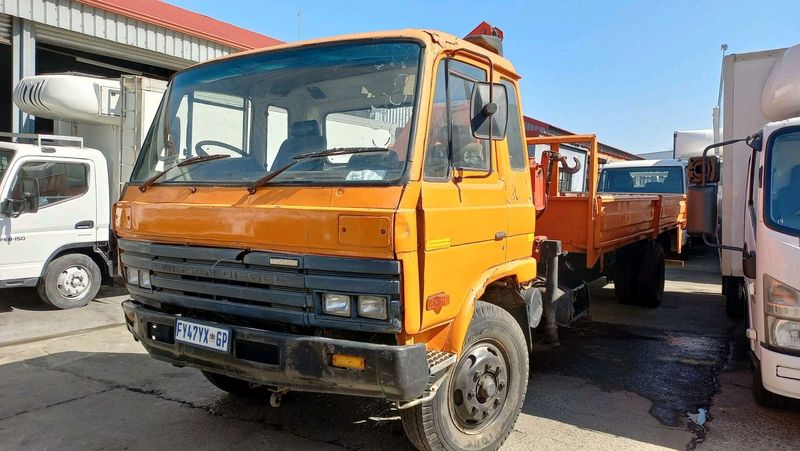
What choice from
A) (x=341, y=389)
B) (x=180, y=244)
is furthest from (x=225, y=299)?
(x=341, y=389)

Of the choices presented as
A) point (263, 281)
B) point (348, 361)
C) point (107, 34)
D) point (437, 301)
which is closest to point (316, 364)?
point (348, 361)

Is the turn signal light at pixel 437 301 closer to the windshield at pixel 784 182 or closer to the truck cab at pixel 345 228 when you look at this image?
the truck cab at pixel 345 228

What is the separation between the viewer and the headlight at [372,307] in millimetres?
2607

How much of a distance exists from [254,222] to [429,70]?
47.6 inches

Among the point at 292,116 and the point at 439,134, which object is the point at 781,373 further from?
Result: the point at 292,116

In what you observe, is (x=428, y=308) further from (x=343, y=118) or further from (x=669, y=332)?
(x=669, y=332)

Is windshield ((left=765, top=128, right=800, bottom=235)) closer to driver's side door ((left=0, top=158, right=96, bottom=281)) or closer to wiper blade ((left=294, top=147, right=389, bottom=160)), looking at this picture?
wiper blade ((left=294, top=147, right=389, bottom=160))

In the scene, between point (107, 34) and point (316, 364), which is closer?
point (316, 364)

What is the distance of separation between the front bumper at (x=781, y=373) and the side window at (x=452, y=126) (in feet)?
7.37

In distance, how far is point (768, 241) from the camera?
358 centimetres

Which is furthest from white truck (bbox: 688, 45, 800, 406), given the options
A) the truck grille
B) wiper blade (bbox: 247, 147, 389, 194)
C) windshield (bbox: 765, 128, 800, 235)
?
wiper blade (bbox: 247, 147, 389, 194)

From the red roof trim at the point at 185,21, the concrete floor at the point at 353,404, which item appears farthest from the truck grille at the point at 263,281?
the red roof trim at the point at 185,21

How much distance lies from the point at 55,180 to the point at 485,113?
6551mm

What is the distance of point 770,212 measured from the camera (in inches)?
145
